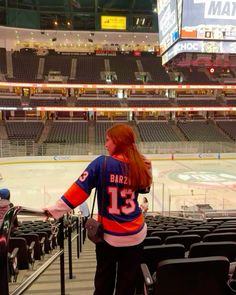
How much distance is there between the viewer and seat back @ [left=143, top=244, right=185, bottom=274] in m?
2.58

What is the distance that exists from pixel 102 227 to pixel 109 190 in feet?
0.85

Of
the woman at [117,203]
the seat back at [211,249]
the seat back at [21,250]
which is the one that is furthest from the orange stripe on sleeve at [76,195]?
the seat back at [21,250]

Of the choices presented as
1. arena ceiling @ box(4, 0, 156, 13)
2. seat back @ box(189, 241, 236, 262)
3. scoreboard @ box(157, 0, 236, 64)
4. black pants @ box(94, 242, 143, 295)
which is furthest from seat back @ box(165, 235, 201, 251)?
arena ceiling @ box(4, 0, 156, 13)

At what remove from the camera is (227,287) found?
1945mm

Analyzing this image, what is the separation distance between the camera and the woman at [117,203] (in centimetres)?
226

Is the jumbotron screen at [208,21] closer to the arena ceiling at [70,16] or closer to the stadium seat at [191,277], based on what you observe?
the stadium seat at [191,277]

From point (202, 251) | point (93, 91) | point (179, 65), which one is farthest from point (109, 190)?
point (93, 91)

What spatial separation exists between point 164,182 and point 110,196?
17277 millimetres

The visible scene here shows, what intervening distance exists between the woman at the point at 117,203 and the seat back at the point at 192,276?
1.54 ft

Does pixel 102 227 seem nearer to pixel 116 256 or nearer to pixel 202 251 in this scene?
pixel 116 256

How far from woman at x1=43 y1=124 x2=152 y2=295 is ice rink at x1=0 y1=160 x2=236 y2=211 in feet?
36.1

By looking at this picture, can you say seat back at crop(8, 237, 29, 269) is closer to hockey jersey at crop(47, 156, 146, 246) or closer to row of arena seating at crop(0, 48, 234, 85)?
hockey jersey at crop(47, 156, 146, 246)

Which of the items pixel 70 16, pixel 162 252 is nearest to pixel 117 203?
pixel 162 252

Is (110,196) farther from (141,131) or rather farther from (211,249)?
(141,131)
